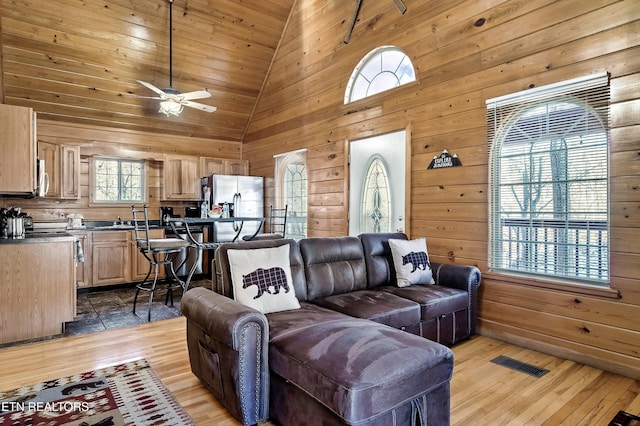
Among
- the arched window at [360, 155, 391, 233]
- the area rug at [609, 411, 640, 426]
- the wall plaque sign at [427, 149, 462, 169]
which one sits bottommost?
the area rug at [609, 411, 640, 426]

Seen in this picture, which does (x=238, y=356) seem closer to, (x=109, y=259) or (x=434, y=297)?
(x=434, y=297)

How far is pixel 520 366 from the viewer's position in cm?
279

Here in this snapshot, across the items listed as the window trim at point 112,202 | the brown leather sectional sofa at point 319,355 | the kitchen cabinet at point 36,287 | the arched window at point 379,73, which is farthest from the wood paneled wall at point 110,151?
the brown leather sectional sofa at point 319,355

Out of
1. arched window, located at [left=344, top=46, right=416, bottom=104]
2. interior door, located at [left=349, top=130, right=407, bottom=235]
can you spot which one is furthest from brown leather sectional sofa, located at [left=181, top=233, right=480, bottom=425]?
arched window, located at [left=344, top=46, right=416, bottom=104]

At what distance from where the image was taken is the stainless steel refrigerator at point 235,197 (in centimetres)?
622

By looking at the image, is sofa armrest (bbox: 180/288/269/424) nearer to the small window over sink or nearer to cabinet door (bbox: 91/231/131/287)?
cabinet door (bbox: 91/231/131/287)

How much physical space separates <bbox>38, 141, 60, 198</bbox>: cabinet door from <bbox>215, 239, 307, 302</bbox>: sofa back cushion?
4.36 meters

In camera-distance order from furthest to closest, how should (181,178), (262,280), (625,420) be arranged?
(181,178)
(262,280)
(625,420)

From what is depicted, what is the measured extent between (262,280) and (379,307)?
0.90m

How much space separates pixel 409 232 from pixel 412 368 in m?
2.61

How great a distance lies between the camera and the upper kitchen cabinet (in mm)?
3324

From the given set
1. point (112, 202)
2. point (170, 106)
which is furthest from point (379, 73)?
point (112, 202)

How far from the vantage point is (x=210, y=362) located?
7.20 feet

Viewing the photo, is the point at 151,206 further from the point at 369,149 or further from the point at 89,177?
the point at 369,149
